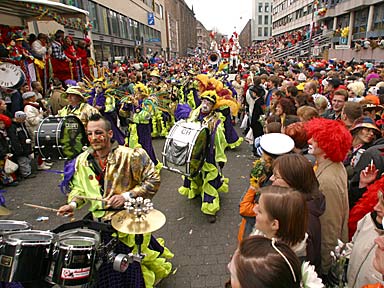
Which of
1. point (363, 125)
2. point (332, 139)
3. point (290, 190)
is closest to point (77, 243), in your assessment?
point (290, 190)

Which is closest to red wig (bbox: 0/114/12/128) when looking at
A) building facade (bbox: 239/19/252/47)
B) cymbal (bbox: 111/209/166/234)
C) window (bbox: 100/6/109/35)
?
cymbal (bbox: 111/209/166/234)

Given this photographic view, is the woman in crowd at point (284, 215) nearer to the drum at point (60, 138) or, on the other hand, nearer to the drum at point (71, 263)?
the drum at point (71, 263)

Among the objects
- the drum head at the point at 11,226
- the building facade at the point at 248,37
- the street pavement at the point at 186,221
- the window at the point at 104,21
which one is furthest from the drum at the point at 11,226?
the building facade at the point at 248,37

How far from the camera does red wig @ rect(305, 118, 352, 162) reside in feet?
8.13

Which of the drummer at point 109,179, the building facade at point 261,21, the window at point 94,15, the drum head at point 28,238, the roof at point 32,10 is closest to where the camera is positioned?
the drum head at point 28,238

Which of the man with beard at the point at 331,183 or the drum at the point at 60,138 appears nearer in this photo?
the man with beard at the point at 331,183

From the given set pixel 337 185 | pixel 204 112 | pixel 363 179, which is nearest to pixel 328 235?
pixel 337 185

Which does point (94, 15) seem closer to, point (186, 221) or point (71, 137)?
point (71, 137)

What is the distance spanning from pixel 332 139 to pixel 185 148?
1855mm

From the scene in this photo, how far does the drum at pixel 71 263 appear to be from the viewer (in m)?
1.89

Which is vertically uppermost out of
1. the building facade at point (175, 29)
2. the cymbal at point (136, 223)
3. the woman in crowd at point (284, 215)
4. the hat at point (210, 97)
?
the building facade at point (175, 29)

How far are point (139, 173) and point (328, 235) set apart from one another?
1.75 meters

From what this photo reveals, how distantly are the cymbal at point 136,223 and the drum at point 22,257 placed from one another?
466mm

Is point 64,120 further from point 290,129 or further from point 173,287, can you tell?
point 290,129
